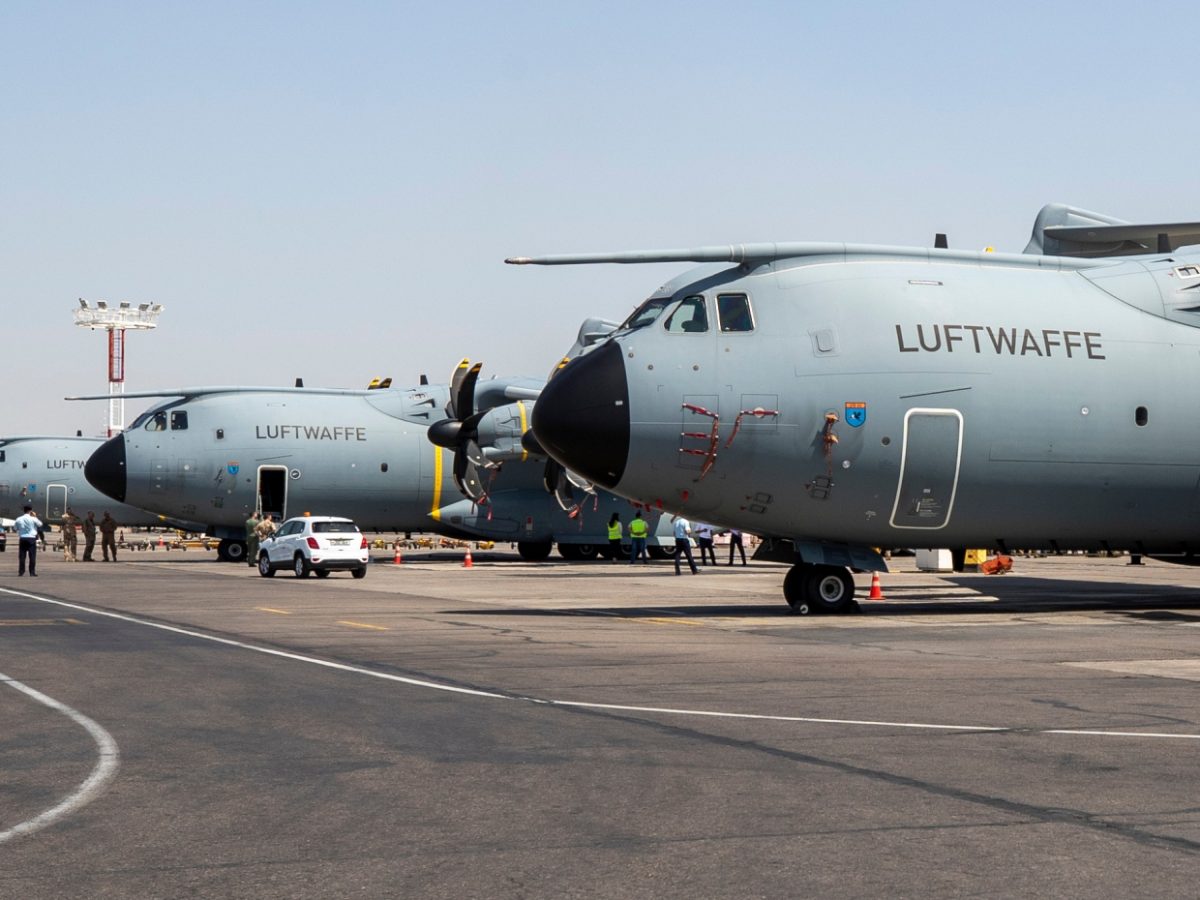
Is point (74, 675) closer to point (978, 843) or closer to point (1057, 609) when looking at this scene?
point (978, 843)

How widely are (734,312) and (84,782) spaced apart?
16417 mm

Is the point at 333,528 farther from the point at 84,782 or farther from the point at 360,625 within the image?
the point at 84,782

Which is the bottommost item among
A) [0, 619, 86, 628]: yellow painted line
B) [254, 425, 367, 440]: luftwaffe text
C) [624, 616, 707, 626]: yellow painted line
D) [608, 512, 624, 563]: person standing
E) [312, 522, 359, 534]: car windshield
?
[624, 616, 707, 626]: yellow painted line

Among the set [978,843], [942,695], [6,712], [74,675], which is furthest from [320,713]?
[978,843]

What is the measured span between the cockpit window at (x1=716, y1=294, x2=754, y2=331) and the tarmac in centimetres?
488

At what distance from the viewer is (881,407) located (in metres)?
24.3

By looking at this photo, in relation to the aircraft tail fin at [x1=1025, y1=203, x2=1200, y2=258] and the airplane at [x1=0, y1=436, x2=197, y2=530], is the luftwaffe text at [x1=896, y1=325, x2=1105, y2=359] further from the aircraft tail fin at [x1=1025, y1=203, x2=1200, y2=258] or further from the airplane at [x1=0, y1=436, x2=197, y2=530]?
the airplane at [x1=0, y1=436, x2=197, y2=530]

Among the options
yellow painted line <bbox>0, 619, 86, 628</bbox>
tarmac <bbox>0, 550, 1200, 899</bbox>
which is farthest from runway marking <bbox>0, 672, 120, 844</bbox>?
yellow painted line <bbox>0, 619, 86, 628</bbox>

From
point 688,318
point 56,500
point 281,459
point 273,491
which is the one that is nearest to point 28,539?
point 273,491

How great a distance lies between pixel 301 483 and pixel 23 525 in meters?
10.6

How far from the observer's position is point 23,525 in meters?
42.2

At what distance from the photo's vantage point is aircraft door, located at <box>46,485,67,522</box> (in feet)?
250

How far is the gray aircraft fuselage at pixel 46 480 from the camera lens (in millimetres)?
76125


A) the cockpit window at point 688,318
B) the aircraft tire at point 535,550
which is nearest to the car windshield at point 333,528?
the aircraft tire at point 535,550
